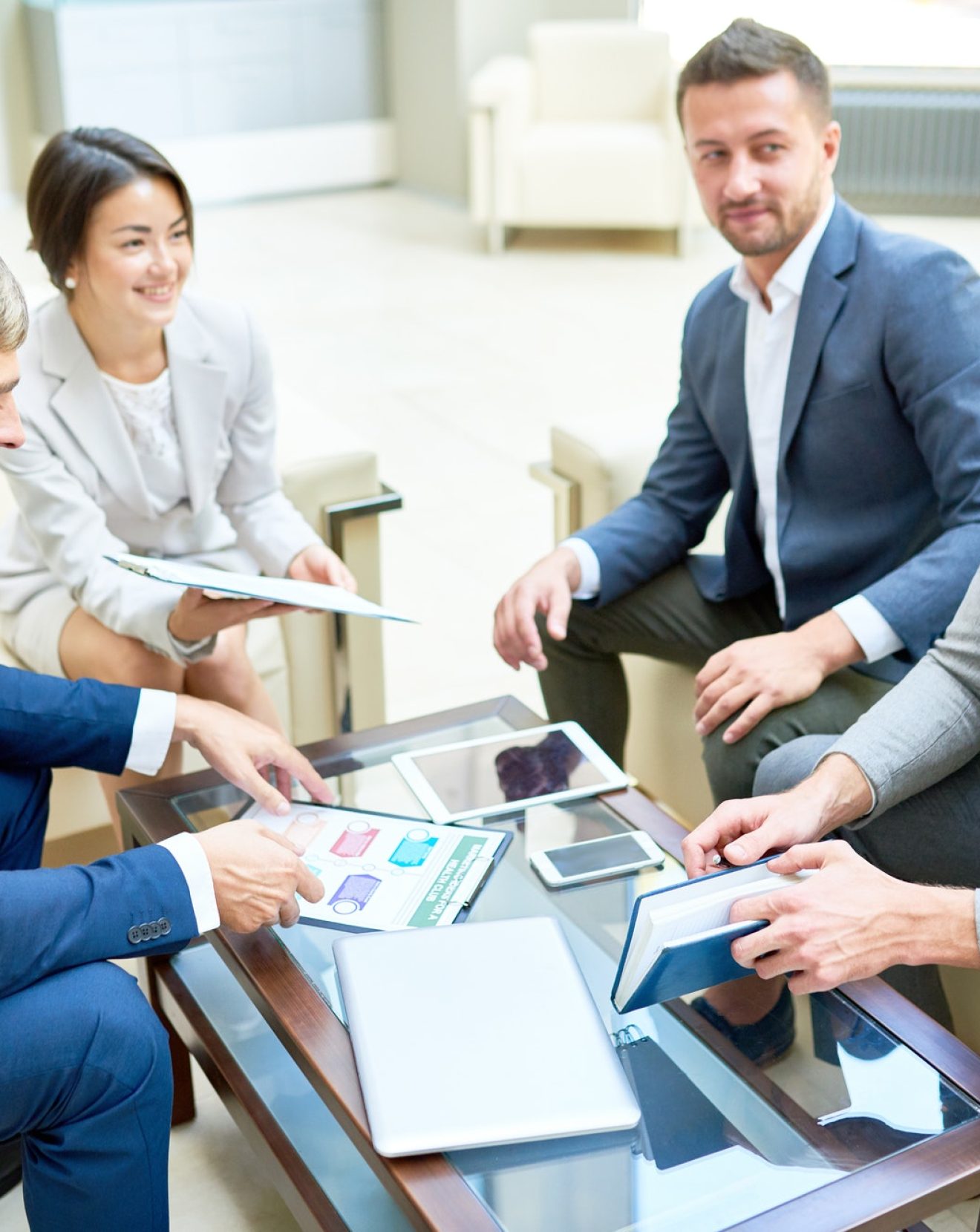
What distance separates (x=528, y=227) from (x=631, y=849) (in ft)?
21.1

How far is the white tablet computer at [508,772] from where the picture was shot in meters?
1.91

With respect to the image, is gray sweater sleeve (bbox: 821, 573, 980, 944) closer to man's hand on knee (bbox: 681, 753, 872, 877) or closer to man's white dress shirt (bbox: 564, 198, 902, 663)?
man's hand on knee (bbox: 681, 753, 872, 877)

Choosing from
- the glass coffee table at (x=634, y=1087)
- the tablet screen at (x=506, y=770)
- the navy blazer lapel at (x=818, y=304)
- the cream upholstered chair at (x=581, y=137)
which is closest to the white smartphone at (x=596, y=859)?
the glass coffee table at (x=634, y=1087)

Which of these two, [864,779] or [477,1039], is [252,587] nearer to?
[477,1039]

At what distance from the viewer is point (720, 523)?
8.86 ft

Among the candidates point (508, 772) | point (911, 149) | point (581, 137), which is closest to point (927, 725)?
point (508, 772)

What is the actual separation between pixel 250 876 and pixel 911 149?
7070 millimetres

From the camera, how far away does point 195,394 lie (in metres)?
2.47

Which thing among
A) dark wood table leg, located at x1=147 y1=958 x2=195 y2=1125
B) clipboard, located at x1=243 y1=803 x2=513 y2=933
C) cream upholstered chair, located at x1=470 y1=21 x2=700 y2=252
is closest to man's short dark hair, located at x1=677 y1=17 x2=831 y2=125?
clipboard, located at x1=243 y1=803 x2=513 y2=933

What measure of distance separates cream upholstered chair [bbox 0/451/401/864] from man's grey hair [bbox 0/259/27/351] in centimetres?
94

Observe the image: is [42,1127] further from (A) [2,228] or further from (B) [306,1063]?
(A) [2,228]

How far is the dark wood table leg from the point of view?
1971 mm

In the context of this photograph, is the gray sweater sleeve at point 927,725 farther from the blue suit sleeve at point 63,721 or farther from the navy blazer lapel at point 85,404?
the navy blazer lapel at point 85,404

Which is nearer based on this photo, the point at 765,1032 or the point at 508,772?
the point at 765,1032
